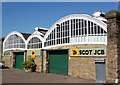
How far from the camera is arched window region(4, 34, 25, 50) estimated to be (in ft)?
107

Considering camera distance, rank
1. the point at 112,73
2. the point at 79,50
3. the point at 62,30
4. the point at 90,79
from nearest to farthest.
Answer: the point at 112,73
the point at 90,79
the point at 79,50
the point at 62,30

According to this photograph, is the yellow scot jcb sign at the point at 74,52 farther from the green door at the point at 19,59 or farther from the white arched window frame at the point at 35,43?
the green door at the point at 19,59

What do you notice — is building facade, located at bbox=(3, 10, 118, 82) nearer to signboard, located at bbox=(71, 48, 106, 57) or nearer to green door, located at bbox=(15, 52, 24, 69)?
signboard, located at bbox=(71, 48, 106, 57)

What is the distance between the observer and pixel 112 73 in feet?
52.3

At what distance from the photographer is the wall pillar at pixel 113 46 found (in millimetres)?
15813

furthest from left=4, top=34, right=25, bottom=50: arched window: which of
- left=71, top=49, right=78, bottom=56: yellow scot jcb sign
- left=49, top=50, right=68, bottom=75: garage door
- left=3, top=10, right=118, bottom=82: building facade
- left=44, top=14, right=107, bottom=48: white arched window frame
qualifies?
left=71, top=49, right=78, bottom=56: yellow scot jcb sign

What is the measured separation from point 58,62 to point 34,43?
704 cm

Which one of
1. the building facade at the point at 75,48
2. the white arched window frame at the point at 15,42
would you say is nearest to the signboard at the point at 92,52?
the building facade at the point at 75,48

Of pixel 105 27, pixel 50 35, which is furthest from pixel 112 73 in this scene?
pixel 50 35

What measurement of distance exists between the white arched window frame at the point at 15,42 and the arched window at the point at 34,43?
2.34 m

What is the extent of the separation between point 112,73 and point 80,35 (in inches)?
254

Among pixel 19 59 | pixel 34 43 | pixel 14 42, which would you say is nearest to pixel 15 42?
pixel 14 42

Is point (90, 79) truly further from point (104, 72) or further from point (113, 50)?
point (113, 50)

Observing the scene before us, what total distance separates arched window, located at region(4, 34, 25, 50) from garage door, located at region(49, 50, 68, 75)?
30.7 feet
